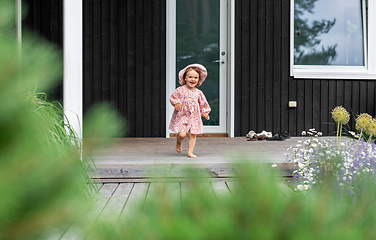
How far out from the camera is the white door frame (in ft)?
15.7

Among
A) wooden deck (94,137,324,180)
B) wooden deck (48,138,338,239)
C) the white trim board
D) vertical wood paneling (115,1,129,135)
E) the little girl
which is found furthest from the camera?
vertical wood paneling (115,1,129,135)

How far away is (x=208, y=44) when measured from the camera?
493cm

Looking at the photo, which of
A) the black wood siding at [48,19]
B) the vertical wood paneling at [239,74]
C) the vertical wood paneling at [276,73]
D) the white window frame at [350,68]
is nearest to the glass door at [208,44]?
the vertical wood paneling at [239,74]

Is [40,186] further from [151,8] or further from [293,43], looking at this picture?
[293,43]

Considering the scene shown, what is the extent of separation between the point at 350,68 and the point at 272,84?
1.16 metres

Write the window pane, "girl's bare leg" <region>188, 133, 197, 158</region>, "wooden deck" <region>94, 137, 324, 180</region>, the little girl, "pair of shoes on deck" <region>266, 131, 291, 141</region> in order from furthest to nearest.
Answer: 1. the window pane
2. "pair of shoes on deck" <region>266, 131, 291, 141</region>
3. the little girl
4. "girl's bare leg" <region>188, 133, 197, 158</region>
5. "wooden deck" <region>94, 137, 324, 180</region>

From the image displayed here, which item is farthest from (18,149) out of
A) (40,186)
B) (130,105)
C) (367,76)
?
(367,76)

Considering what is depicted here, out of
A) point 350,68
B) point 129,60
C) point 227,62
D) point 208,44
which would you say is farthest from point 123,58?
point 350,68

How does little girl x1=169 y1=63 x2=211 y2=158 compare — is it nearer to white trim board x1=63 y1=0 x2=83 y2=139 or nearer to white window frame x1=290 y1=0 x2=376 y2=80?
white trim board x1=63 y1=0 x2=83 y2=139

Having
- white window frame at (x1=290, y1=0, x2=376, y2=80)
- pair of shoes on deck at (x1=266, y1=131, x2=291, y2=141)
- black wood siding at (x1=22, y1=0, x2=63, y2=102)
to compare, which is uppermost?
black wood siding at (x1=22, y1=0, x2=63, y2=102)

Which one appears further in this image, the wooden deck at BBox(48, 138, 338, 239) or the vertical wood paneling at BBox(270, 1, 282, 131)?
the vertical wood paneling at BBox(270, 1, 282, 131)

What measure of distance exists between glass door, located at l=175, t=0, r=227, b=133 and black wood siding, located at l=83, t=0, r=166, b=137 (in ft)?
0.87

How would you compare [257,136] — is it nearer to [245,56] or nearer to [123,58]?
[245,56]

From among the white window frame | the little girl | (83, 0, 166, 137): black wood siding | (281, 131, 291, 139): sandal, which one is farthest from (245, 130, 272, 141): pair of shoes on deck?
the little girl
